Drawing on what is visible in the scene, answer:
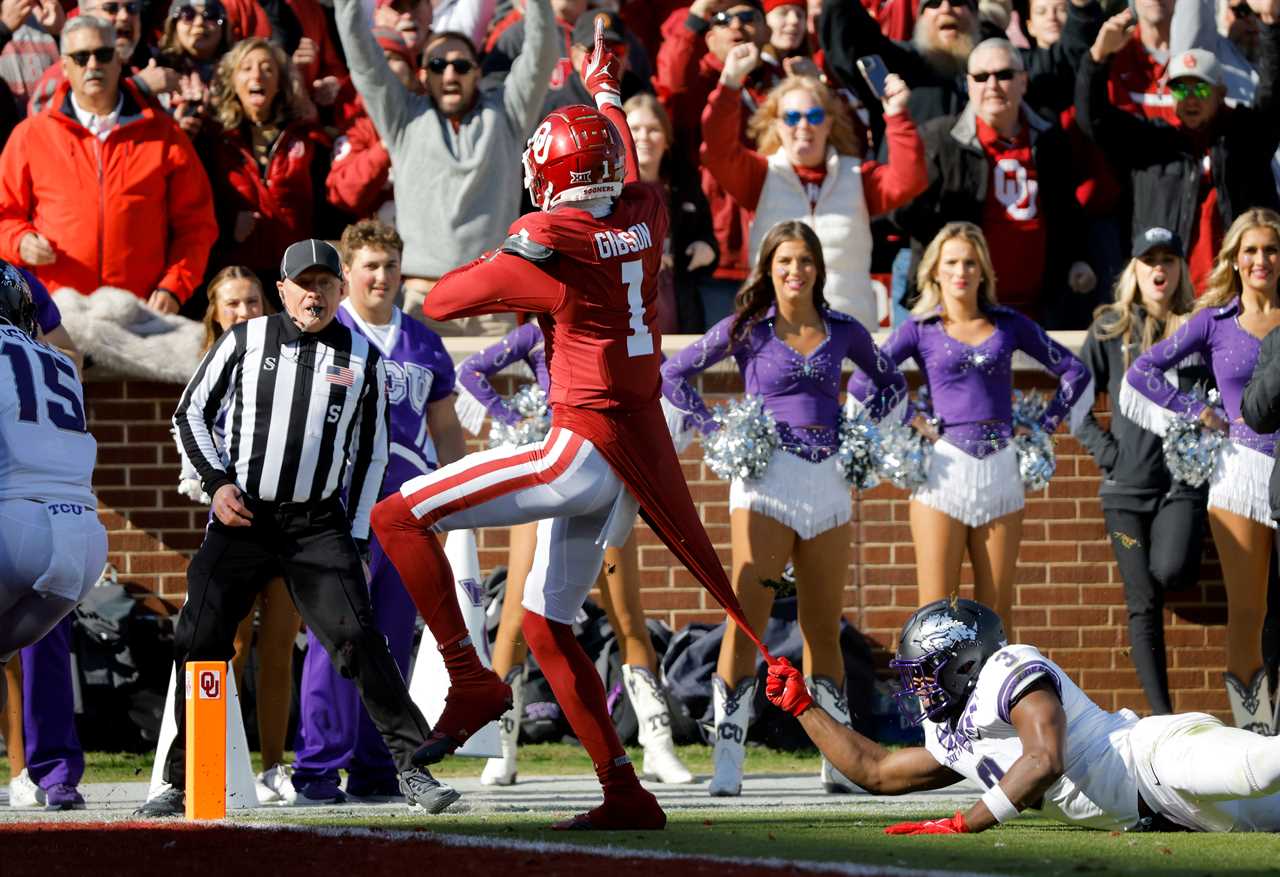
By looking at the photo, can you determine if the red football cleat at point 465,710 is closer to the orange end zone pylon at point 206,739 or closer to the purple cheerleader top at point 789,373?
the orange end zone pylon at point 206,739

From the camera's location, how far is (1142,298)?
1065 cm

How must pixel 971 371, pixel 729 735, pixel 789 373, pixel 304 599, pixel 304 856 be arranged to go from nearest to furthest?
pixel 304 856, pixel 304 599, pixel 729 735, pixel 789 373, pixel 971 371

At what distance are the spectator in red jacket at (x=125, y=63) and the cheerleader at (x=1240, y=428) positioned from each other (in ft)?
18.5

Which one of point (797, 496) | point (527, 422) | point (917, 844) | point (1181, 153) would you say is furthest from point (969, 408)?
point (917, 844)

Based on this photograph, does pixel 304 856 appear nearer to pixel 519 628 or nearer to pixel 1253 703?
pixel 519 628

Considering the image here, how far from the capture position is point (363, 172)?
11.7 m

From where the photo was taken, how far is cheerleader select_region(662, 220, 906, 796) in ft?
30.0

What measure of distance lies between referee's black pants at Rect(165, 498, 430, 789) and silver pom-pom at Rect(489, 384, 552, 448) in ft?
6.39

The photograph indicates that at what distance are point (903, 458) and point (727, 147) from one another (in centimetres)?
231

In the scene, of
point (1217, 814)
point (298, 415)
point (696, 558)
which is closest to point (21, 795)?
point (298, 415)

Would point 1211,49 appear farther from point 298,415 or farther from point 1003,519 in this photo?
point 298,415

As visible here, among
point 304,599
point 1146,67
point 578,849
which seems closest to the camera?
point 578,849

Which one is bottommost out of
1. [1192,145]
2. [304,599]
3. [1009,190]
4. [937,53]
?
[304,599]

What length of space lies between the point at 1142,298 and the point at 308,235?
4665 mm
